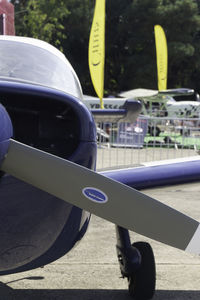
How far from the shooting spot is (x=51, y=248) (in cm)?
289

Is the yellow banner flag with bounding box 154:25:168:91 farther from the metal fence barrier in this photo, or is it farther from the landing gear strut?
the landing gear strut

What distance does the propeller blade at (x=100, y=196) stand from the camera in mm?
2346

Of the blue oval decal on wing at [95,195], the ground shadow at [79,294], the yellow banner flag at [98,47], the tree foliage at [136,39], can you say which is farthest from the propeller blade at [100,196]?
the tree foliage at [136,39]

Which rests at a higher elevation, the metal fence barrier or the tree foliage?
the tree foliage

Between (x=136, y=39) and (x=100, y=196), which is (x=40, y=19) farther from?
(x=100, y=196)

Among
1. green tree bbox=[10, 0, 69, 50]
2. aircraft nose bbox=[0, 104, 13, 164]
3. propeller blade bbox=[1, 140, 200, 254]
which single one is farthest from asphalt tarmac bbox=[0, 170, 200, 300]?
green tree bbox=[10, 0, 69, 50]

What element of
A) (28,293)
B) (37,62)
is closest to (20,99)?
(37,62)

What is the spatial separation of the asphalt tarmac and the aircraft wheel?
0.10 meters

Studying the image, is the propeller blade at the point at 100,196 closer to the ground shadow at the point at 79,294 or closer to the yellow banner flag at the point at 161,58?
the ground shadow at the point at 79,294

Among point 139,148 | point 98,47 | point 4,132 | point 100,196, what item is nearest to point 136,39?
point 98,47

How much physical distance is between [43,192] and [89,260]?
2.09m

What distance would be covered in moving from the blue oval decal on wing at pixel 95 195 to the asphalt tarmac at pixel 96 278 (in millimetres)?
1178

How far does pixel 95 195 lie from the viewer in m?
2.39

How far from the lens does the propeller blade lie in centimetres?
235
